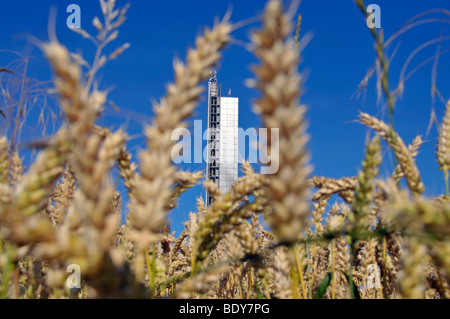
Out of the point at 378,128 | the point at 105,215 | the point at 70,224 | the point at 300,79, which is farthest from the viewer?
the point at 378,128

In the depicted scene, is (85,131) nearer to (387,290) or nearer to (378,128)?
(378,128)

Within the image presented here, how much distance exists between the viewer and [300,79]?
2.35 ft

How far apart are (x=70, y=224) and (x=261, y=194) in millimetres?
793

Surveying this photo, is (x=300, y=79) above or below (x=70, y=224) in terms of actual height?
above

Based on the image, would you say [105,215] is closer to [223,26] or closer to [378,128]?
[223,26]

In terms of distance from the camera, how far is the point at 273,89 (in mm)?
666

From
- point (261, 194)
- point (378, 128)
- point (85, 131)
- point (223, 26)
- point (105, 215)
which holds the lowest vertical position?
point (105, 215)
